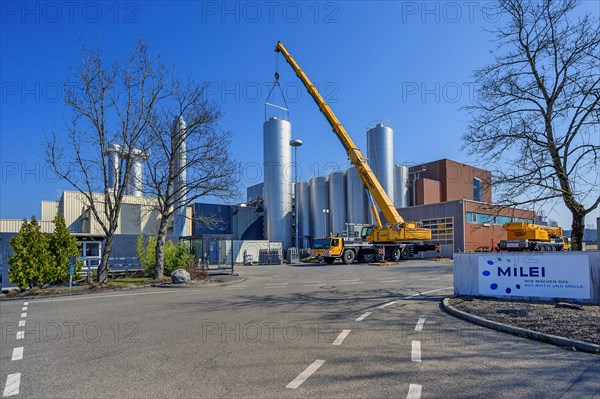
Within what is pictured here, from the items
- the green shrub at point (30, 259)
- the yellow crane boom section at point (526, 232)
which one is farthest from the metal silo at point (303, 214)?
the green shrub at point (30, 259)

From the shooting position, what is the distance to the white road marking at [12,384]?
16.7 feet

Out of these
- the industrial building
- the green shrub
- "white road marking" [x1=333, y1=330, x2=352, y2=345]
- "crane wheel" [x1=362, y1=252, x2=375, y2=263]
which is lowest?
"crane wheel" [x1=362, y1=252, x2=375, y2=263]

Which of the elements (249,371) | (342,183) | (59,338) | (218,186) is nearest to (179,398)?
(249,371)

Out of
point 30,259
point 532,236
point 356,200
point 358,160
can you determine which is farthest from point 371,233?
point 30,259

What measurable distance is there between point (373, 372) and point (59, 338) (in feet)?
20.8

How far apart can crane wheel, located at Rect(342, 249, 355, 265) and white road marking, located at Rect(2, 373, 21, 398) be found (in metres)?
28.7

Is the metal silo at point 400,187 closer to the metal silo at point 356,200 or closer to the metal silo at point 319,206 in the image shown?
the metal silo at point 356,200

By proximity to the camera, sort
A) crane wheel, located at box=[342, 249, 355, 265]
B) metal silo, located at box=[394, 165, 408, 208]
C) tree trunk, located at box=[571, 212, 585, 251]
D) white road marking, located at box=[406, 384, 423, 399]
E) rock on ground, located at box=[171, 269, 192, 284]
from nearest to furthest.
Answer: white road marking, located at box=[406, 384, 423, 399]
tree trunk, located at box=[571, 212, 585, 251]
rock on ground, located at box=[171, 269, 192, 284]
crane wheel, located at box=[342, 249, 355, 265]
metal silo, located at box=[394, 165, 408, 208]

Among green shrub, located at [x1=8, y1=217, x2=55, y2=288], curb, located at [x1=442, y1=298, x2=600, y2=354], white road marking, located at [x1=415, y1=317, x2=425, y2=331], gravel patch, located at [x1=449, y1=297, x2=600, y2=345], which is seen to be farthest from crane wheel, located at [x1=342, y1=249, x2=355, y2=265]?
white road marking, located at [x1=415, y1=317, x2=425, y2=331]

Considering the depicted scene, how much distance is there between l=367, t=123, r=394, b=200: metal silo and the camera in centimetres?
4575

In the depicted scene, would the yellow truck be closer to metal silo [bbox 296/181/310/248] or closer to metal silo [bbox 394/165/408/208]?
metal silo [bbox 394/165/408/208]

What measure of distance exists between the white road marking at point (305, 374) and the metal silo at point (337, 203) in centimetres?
4267

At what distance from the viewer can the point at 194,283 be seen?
19.3m

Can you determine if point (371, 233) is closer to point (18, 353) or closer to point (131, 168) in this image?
point (131, 168)
